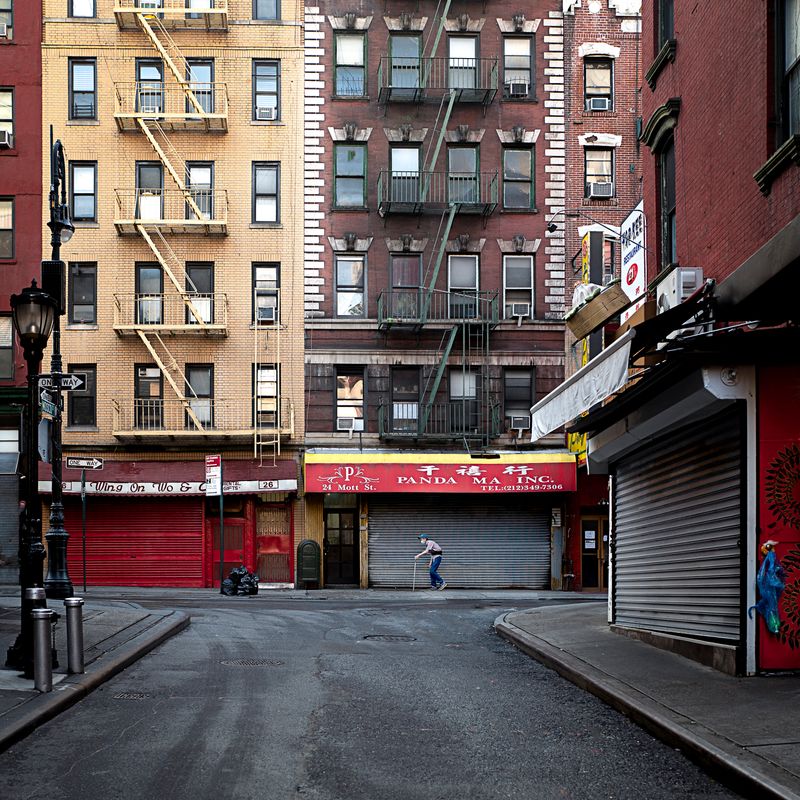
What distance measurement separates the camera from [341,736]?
29.0 feet

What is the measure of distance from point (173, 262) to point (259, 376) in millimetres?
4173

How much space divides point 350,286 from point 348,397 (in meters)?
3.30

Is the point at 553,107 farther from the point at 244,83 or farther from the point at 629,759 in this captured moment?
the point at 629,759

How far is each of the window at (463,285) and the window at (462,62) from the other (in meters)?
5.22

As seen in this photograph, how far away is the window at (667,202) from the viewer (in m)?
15.8

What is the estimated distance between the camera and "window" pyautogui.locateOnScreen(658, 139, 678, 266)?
15.8 meters

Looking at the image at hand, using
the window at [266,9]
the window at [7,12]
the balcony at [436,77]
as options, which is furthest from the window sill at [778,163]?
the window at [7,12]

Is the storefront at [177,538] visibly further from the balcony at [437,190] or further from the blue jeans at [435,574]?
the balcony at [437,190]

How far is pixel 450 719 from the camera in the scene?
31.7ft

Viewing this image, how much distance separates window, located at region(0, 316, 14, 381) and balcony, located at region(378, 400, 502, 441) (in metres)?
10.7

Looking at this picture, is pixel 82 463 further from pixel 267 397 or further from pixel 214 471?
pixel 267 397

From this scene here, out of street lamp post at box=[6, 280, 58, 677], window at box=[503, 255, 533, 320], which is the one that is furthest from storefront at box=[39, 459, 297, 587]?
street lamp post at box=[6, 280, 58, 677]

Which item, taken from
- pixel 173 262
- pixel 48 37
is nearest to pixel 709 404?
pixel 173 262

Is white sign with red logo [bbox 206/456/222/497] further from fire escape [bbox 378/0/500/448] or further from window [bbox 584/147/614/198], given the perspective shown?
window [bbox 584/147/614/198]
